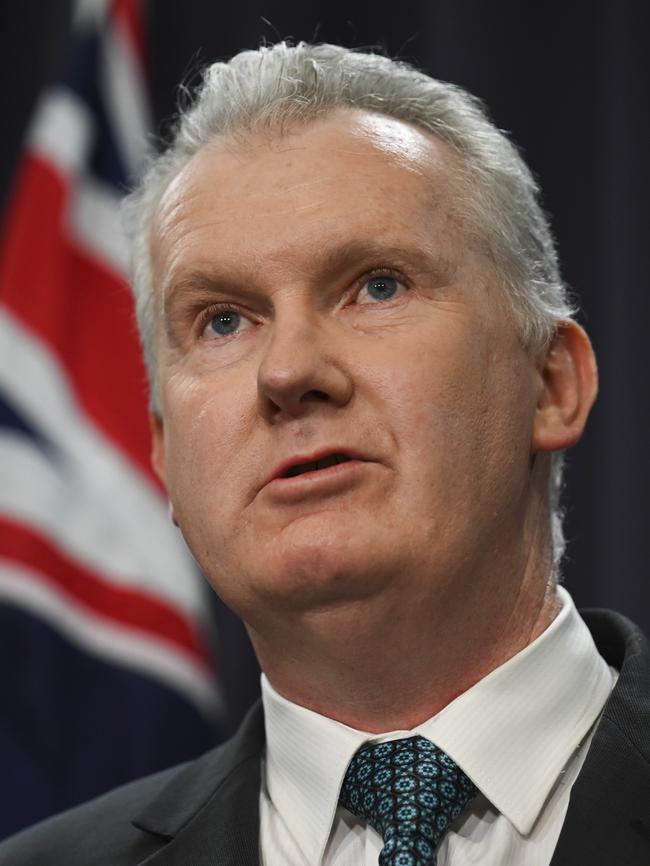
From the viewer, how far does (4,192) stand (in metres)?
A: 3.97

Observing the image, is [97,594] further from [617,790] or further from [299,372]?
[617,790]

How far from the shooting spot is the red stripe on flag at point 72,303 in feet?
10.9

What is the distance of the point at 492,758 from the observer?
1.66 meters

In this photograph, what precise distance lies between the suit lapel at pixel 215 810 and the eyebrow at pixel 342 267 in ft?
2.18

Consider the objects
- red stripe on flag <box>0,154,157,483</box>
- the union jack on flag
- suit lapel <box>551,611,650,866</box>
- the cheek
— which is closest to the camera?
suit lapel <box>551,611,650,866</box>

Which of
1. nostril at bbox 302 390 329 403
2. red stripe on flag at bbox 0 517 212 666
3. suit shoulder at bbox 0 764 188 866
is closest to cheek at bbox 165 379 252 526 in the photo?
nostril at bbox 302 390 329 403

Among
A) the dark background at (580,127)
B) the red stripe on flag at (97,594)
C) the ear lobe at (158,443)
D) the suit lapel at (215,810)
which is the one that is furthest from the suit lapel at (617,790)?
the red stripe on flag at (97,594)

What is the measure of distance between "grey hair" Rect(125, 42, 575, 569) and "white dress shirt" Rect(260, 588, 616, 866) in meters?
0.24

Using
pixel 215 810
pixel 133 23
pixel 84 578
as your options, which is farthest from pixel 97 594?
pixel 133 23

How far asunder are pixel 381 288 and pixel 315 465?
10.7 inches

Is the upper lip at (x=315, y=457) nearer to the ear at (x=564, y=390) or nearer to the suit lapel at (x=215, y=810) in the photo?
the ear at (x=564, y=390)

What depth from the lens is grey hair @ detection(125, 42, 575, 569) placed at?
189cm

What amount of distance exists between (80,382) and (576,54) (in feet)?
5.10

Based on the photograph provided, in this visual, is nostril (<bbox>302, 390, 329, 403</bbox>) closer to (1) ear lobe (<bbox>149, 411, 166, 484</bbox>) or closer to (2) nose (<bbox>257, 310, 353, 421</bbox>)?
(2) nose (<bbox>257, 310, 353, 421</bbox>)
